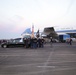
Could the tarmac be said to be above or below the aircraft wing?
below

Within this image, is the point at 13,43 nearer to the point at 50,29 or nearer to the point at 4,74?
the point at 4,74

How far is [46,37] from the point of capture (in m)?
68.6

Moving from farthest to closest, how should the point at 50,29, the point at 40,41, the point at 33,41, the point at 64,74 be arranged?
the point at 50,29, the point at 40,41, the point at 33,41, the point at 64,74

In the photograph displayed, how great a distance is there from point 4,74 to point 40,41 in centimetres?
2592

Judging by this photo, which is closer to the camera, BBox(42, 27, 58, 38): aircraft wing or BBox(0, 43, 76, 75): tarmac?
BBox(0, 43, 76, 75): tarmac

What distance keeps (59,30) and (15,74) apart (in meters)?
61.7

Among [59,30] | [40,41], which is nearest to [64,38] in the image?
[59,30]

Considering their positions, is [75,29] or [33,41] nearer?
[33,41]

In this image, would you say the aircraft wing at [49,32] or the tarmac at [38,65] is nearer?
the tarmac at [38,65]

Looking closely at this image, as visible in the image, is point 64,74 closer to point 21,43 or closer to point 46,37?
point 21,43

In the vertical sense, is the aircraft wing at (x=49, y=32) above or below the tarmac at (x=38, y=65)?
above

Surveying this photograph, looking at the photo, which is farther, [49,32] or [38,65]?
[49,32]

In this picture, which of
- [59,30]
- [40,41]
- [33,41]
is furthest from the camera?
[59,30]

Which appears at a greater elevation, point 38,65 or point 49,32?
point 49,32
